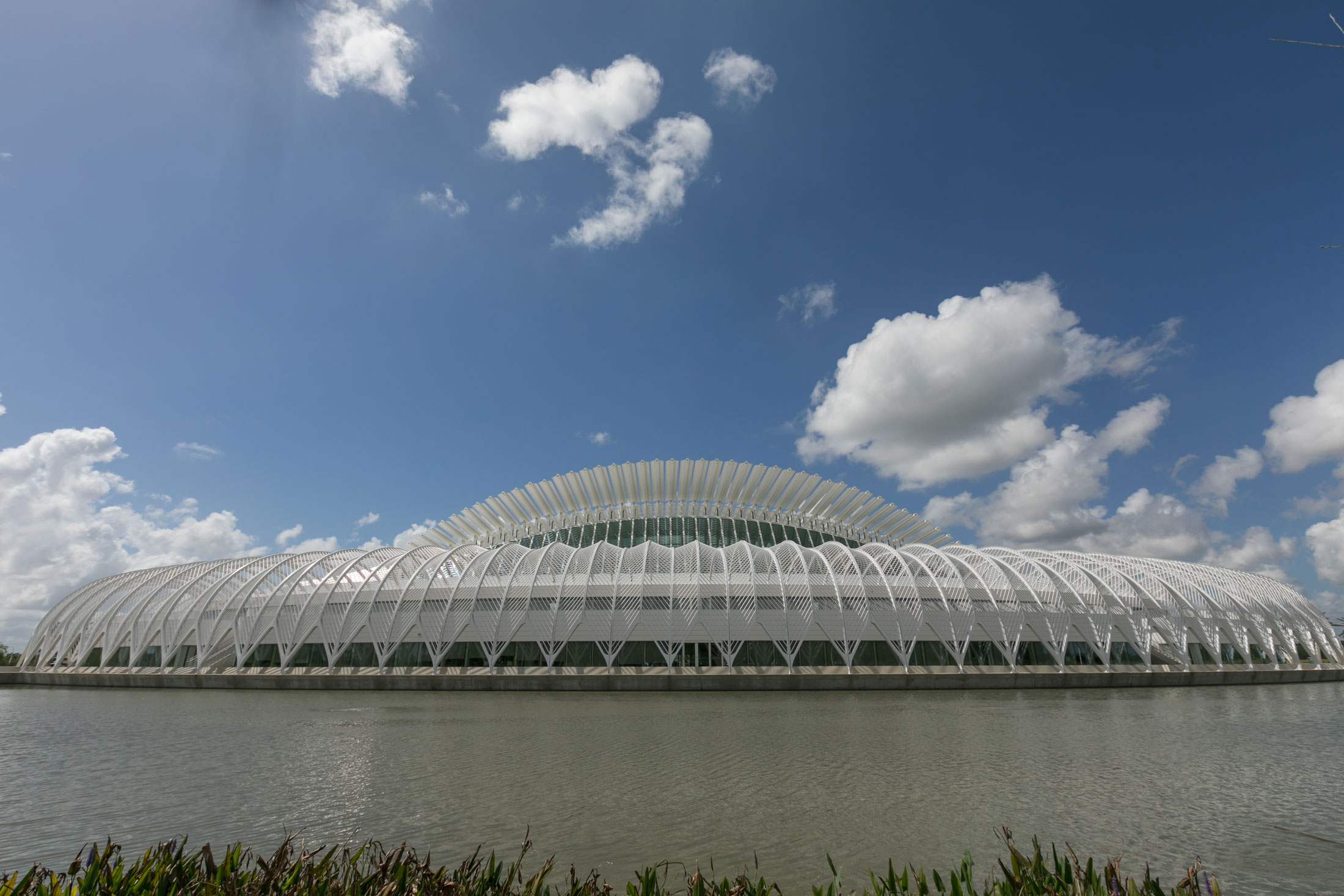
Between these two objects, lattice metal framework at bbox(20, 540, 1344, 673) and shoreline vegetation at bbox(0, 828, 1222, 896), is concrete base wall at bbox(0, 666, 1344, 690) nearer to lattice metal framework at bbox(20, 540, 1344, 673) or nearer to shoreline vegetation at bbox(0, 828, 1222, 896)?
lattice metal framework at bbox(20, 540, 1344, 673)

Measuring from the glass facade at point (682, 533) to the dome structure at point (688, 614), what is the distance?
10506 millimetres

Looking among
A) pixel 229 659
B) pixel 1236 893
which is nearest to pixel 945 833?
pixel 1236 893

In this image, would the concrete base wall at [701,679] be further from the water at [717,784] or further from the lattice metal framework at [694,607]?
the water at [717,784]

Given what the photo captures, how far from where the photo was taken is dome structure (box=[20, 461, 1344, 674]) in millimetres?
35438

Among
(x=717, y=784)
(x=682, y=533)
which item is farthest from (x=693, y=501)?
(x=717, y=784)

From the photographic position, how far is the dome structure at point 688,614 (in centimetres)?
3544

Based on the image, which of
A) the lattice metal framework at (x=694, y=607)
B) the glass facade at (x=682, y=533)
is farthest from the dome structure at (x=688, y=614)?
the glass facade at (x=682, y=533)

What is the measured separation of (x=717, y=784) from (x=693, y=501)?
1674 inches

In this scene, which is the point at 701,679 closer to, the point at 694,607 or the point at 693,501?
the point at 694,607

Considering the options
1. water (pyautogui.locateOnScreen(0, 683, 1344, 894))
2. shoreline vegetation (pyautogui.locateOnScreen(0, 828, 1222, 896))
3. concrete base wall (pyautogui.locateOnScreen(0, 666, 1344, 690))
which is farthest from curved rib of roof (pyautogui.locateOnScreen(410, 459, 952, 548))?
shoreline vegetation (pyautogui.locateOnScreen(0, 828, 1222, 896))

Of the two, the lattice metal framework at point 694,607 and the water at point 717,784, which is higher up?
the lattice metal framework at point 694,607

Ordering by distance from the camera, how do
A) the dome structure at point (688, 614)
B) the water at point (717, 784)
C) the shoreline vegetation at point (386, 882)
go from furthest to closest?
the dome structure at point (688, 614) < the water at point (717, 784) < the shoreline vegetation at point (386, 882)

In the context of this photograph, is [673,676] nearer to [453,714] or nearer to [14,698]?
[453,714]

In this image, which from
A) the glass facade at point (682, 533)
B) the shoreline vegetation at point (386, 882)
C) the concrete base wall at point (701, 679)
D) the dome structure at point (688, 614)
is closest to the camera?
the shoreline vegetation at point (386, 882)
